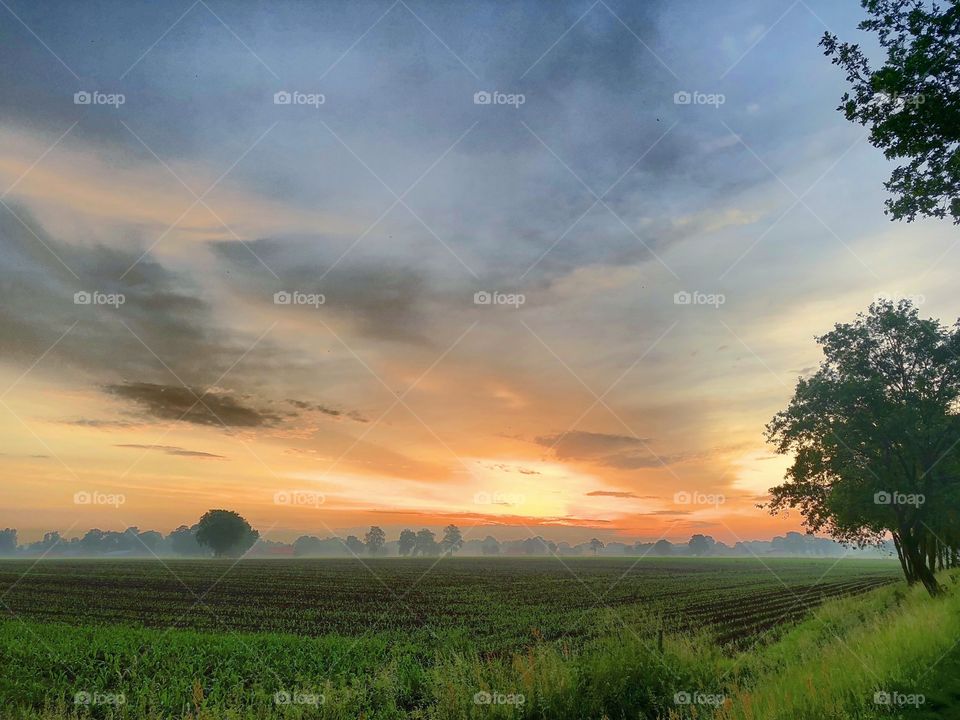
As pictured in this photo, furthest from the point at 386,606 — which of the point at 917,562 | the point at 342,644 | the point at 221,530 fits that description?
the point at 221,530

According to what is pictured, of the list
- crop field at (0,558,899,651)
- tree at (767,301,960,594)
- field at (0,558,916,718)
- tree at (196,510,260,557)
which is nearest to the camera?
field at (0,558,916,718)

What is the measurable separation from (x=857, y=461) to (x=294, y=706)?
87.4ft

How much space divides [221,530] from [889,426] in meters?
156

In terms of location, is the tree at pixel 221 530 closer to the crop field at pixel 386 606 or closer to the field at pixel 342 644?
the crop field at pixel 386 606

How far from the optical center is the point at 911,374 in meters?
26.6

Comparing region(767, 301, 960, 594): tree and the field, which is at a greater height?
region(767, 301, 960, 594): tree

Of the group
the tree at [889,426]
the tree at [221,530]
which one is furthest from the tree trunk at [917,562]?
the tree at [221,530]

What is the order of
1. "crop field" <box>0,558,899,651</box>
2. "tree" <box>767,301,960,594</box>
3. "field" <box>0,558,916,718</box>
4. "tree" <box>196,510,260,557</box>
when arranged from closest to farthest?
"field" <box>0,558,916,718</box> → "tree" <box>767,301,960,594</box> → "crop field" <box>0,558,899,651</box> → "tree" <box>196,510,260,557</box>

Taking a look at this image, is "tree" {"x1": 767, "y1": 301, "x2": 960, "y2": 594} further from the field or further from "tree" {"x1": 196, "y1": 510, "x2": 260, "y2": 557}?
"tree" {"x1": 196, "y1": 510, "x2": 260, "y2": 557}

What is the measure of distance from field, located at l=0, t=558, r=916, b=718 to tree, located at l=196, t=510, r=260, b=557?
99.1 metres

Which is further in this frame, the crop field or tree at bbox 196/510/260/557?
tree at bbox 196/510/260/557

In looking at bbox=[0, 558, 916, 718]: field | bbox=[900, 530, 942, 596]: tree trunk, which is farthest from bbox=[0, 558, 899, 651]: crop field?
bbox=[900, 530, 942, 596]: tree trunk

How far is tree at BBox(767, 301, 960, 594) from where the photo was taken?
2545 cm

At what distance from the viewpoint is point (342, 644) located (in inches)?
944
